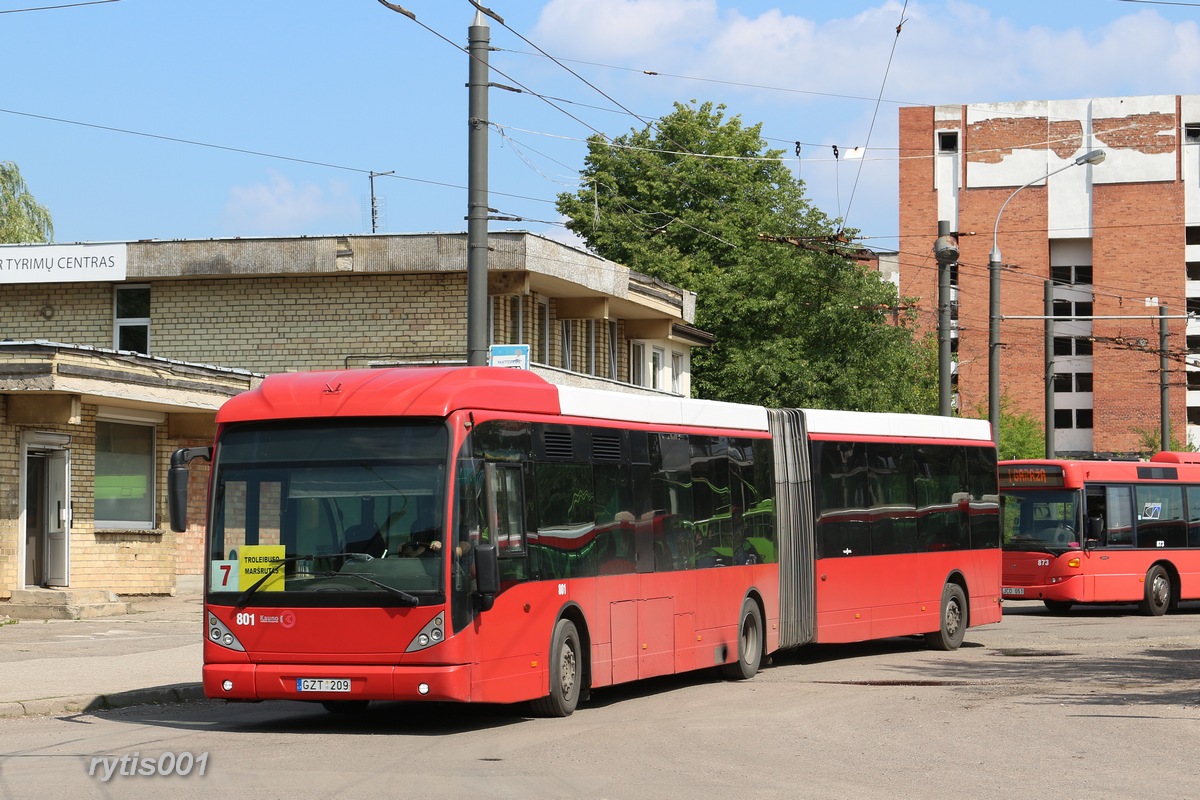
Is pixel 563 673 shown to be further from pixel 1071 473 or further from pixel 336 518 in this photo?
pixel 1071 473

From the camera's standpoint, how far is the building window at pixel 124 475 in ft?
84.1

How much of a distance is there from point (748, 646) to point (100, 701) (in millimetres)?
6754

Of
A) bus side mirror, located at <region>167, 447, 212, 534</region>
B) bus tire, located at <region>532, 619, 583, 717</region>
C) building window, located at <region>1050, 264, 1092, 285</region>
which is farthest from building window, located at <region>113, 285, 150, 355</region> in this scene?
building window, located at <region>1050, 264, 1092, 285</region>

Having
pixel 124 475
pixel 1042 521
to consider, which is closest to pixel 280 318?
pixel 124 475

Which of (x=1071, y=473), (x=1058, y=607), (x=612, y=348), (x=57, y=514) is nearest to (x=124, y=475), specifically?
(x=57, y=514)

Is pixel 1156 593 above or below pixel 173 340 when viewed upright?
below

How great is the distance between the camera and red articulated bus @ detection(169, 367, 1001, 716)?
12.3m

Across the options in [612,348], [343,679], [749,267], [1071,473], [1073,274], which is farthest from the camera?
[1073,274]

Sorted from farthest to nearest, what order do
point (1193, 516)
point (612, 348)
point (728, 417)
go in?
point (612, 348)
point (1193, 516)
point (728, 417)

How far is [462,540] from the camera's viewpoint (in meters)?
Answer: 12.4

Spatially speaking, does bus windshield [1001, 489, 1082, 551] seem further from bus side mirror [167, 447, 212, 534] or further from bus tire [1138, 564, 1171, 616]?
bus side mirror [167, 447, 212, 534]

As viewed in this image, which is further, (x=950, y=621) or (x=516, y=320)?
(x=516, y=320)

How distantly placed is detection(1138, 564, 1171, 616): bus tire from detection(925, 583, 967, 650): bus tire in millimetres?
8765

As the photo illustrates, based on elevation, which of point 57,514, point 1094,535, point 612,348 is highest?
point 612,348
